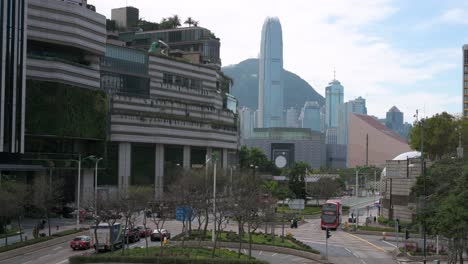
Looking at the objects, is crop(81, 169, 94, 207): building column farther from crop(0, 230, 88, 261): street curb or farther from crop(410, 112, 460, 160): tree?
crop(410, 112, 460, 160): tree

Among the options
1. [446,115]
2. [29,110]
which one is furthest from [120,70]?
[446,115]

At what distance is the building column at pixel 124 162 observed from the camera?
387 ft

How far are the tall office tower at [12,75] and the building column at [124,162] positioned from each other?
31.1m

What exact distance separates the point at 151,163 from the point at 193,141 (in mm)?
11544

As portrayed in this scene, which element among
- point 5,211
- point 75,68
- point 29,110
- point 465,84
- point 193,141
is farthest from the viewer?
point 465,84

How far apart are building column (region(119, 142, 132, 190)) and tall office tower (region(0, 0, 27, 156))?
1223 inches

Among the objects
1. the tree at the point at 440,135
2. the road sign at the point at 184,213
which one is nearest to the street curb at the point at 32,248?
the road sign at the point at 184,213

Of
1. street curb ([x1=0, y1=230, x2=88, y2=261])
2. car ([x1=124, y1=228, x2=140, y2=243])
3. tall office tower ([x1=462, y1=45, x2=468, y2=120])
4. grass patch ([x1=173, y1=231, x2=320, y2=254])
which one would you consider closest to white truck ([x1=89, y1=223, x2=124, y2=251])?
car ([x1=124, y1=228, x2=140, y2=243])

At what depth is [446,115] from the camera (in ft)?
378

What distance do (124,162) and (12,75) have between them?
120 ft

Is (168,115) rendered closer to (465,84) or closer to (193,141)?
(193,141)

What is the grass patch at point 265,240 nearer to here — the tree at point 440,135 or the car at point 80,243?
the car at point 80,243

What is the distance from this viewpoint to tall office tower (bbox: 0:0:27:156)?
8344cm

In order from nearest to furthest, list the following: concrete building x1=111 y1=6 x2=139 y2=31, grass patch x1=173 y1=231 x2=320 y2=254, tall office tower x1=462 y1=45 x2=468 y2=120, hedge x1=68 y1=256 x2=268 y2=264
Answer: hedge x1=68 y1=256 x2=268 y2=264
grass patch x1=173 y1=231 x2=320 y2=254
concrete building x1=111 y1=6 x2=139 y2=31
tall office tower x1=462 y1=45 x2=468 y2=120
